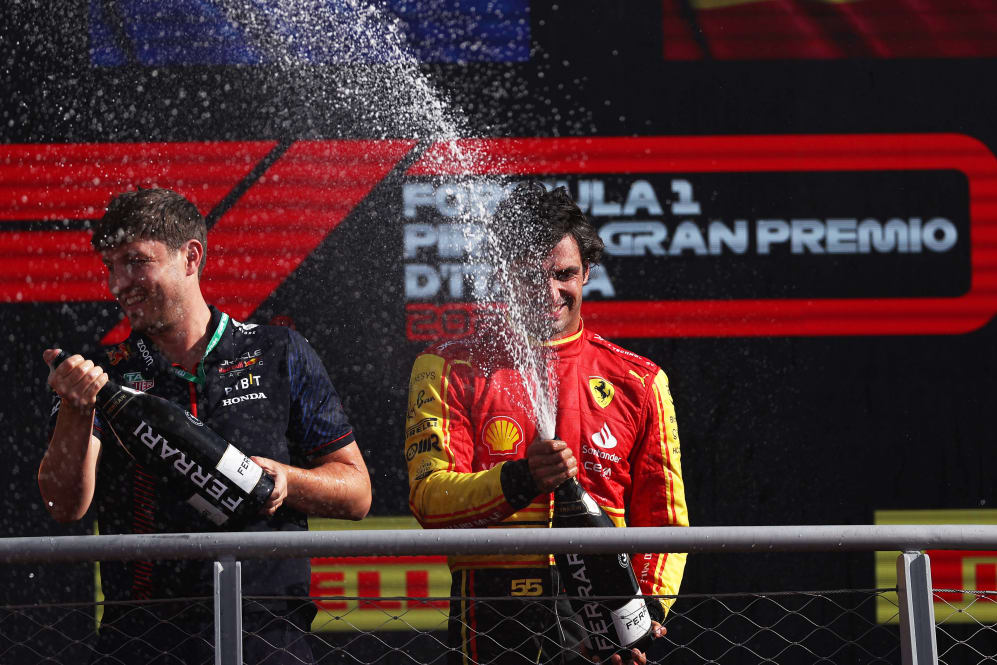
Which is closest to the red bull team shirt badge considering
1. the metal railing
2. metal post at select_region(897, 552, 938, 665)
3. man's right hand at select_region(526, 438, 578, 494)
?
the metal railing

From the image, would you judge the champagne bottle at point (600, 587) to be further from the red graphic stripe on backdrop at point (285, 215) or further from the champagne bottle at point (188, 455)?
the red graphic stripe on backdrop at point (285, 215)

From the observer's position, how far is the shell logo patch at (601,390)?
2.04 m

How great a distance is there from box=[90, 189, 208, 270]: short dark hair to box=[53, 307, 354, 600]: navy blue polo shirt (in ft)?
0.58

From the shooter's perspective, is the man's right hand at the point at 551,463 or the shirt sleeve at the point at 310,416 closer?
the man's right hand at the point at 551,463

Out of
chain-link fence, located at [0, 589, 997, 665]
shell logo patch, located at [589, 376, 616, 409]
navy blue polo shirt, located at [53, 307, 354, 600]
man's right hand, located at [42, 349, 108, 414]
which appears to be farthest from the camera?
chain-link fence, located at [0, 589, 997, 665]

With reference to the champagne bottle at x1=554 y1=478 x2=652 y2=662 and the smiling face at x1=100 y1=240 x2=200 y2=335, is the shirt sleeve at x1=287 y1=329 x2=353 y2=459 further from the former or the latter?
the champagne bottle at x1=554 y1=478 x2=652 y2=662

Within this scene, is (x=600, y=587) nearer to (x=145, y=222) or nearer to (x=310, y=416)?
(x=310, y=416)

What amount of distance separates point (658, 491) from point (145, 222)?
1.07m

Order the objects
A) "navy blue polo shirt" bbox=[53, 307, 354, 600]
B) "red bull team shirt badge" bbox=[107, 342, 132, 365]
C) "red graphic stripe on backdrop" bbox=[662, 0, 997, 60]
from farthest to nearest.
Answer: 1. "red graphic stripe on backdrop" bbox=[662, 0, 997, 60]
2. "red bull team shirt badge" bbox=[107, 342, 132, 365]
3. "navy blue polo shirt" bbox=[53, 307, 354, 600]

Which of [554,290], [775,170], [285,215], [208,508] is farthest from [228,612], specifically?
[775,170]

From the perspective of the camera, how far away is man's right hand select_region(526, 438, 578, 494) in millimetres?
1746

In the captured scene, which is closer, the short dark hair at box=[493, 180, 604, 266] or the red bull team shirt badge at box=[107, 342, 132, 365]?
the red bull team shirt badge at box=[107, 342, 132, 365]

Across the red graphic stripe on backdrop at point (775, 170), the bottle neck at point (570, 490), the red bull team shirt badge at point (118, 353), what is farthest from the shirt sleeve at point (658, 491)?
the red bull team shirt badge at point (118, 353)

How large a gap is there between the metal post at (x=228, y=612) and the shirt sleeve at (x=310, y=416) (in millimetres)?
420
